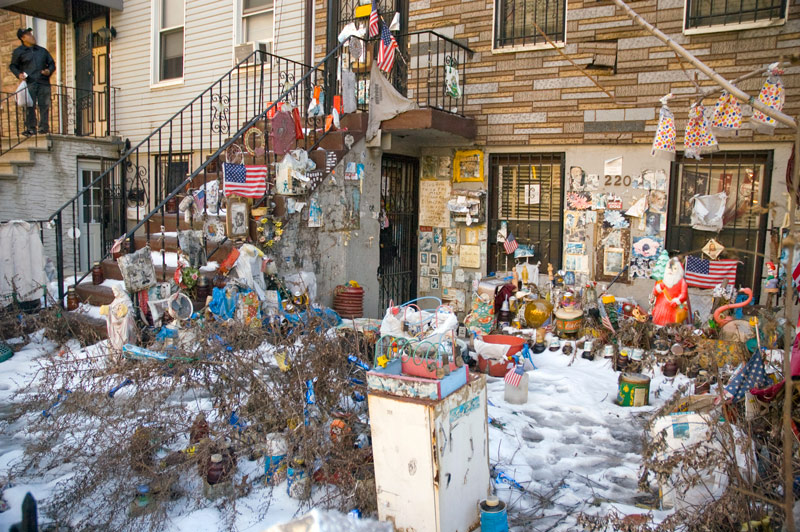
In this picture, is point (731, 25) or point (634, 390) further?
point (731, 25)

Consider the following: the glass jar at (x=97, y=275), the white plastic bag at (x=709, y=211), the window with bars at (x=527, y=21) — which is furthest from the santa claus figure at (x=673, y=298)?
the glass jar at (x=97, y=275)

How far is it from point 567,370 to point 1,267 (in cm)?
722

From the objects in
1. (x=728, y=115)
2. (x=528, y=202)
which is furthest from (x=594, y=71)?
(x=728, y=115)

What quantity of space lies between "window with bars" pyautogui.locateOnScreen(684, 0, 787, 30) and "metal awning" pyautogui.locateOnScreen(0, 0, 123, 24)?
36.3ft

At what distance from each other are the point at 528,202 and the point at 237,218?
4.26 metres

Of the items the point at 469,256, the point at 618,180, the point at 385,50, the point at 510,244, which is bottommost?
the point at 469,256

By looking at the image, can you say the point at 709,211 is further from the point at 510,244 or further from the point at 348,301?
the point at 348,301

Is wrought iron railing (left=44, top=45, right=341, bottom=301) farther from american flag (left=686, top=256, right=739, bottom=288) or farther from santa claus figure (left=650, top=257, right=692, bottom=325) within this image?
american flag (left=686, top=256, right=739, bottom=288)

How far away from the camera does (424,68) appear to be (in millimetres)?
9359

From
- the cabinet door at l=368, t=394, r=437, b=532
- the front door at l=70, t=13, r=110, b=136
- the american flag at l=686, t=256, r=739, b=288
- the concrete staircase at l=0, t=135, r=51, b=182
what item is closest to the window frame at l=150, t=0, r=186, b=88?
the front door at l=70, t=13, r=110, b=136

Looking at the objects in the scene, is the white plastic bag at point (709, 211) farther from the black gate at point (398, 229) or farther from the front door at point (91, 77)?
the front door at point (91, 77)

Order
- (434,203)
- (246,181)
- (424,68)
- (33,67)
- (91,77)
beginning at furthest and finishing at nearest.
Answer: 1. (91,77)
2. (33,67)
3. (434,203)
4. (424,68)
5. (246,181)

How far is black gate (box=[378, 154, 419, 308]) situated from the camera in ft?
30.8

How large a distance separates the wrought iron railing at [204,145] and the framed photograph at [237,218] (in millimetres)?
530
